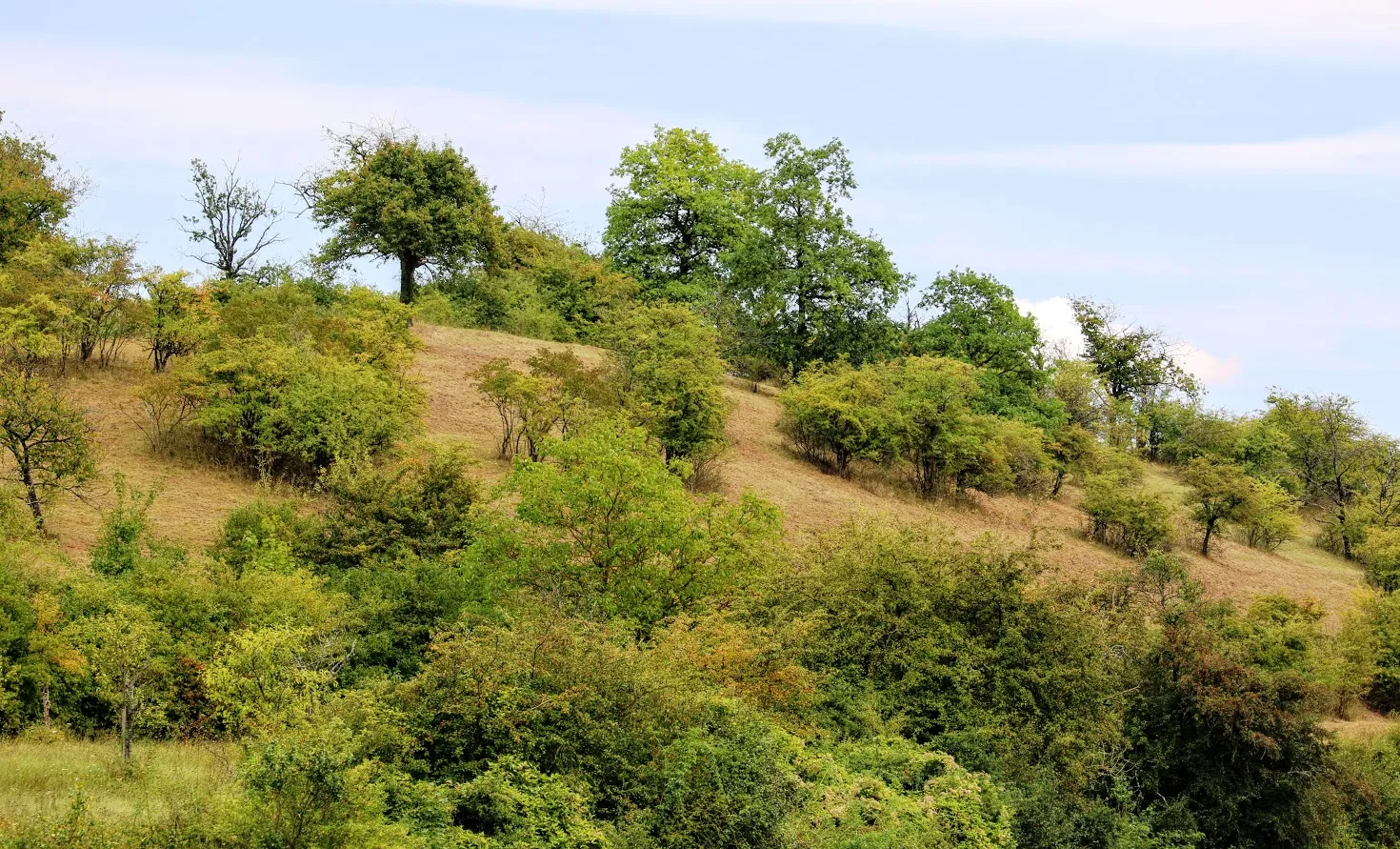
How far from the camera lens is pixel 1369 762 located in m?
26.0

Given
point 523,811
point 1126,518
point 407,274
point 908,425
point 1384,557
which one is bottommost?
point 523,811

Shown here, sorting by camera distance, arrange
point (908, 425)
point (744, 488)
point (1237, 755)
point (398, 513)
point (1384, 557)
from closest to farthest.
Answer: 1. point (1237, 755)
2. point (398, 513)
3. point (744, 488)
4. point (908, 425)
5. point (1384, 557)

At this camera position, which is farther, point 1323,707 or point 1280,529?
point 1280,529

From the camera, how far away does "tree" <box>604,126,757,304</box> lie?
6306cm

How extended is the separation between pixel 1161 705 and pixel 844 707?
6.74 metres

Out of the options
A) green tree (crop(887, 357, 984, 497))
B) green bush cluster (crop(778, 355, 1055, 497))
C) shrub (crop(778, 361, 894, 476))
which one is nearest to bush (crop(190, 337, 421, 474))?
shrub (crop(778, 361, 894, 476))

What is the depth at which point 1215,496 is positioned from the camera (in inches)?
1903

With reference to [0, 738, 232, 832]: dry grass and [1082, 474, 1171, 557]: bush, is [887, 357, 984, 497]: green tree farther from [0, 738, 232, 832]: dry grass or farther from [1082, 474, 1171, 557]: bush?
[0, 738, 232, 832]: dry grass

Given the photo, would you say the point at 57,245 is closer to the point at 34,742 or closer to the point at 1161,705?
the point at 34,742

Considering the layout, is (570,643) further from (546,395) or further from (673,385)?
(673,385)

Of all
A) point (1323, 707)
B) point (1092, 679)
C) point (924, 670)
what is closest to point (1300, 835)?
point (1323, 707)

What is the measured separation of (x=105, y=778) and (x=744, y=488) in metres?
25.5

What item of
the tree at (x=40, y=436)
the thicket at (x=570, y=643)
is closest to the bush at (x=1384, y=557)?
the thicket at (x=570, y=643)

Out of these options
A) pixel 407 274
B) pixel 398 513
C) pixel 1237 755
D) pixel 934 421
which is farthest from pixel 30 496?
pixel 934 421
